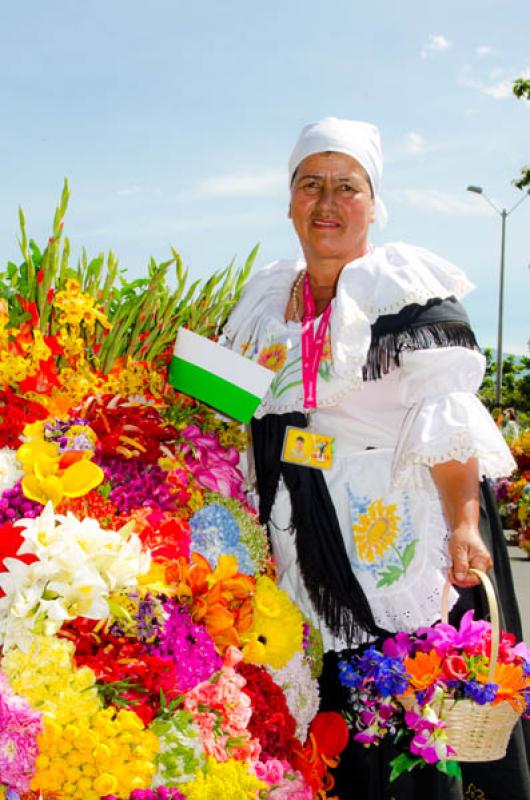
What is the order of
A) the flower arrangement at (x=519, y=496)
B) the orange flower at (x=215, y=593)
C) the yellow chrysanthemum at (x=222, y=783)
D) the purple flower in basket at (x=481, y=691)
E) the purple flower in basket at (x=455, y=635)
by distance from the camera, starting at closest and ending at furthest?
1. the yellow chrysanthemum at (x=222, y=783)
2. the orange flower at (x=215, y=593)
3. the purple flower in basket at (x=481, y=691)
4. the purple flower in basket at (x=455, y=635)
5. the flower arrangement at (x=519, y=496)

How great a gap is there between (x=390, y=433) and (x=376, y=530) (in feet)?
0.90

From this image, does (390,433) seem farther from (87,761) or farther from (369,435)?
(87,761)

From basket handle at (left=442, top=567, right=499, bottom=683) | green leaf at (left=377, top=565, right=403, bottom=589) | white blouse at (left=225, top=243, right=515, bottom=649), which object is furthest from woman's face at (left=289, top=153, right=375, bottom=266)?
basket handle at (left=442, top=567, right=499, bottom=683)

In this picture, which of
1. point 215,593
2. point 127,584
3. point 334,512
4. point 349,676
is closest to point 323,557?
point 334,512

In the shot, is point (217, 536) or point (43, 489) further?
point (217, 536)

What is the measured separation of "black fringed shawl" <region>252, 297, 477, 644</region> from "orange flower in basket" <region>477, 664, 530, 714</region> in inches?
14.5

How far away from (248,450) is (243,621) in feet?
2.32

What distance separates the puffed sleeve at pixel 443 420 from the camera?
2.36 meters

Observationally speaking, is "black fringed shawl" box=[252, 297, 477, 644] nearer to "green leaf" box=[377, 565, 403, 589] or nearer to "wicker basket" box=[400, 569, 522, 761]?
"green leaf" box=[377, 565, 403, 589]

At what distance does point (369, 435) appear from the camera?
8.50 feet

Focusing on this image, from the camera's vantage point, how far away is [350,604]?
2.51 m

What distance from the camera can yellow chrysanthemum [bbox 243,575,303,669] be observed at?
2.21 meters

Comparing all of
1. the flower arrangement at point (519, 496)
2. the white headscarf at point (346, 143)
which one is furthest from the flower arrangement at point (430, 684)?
the flower arrangement at point (519, 496)

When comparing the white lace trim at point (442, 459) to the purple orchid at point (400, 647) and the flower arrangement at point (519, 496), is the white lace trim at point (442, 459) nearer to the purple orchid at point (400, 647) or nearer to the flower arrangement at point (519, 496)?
the purple orchid at point (400, 647)
